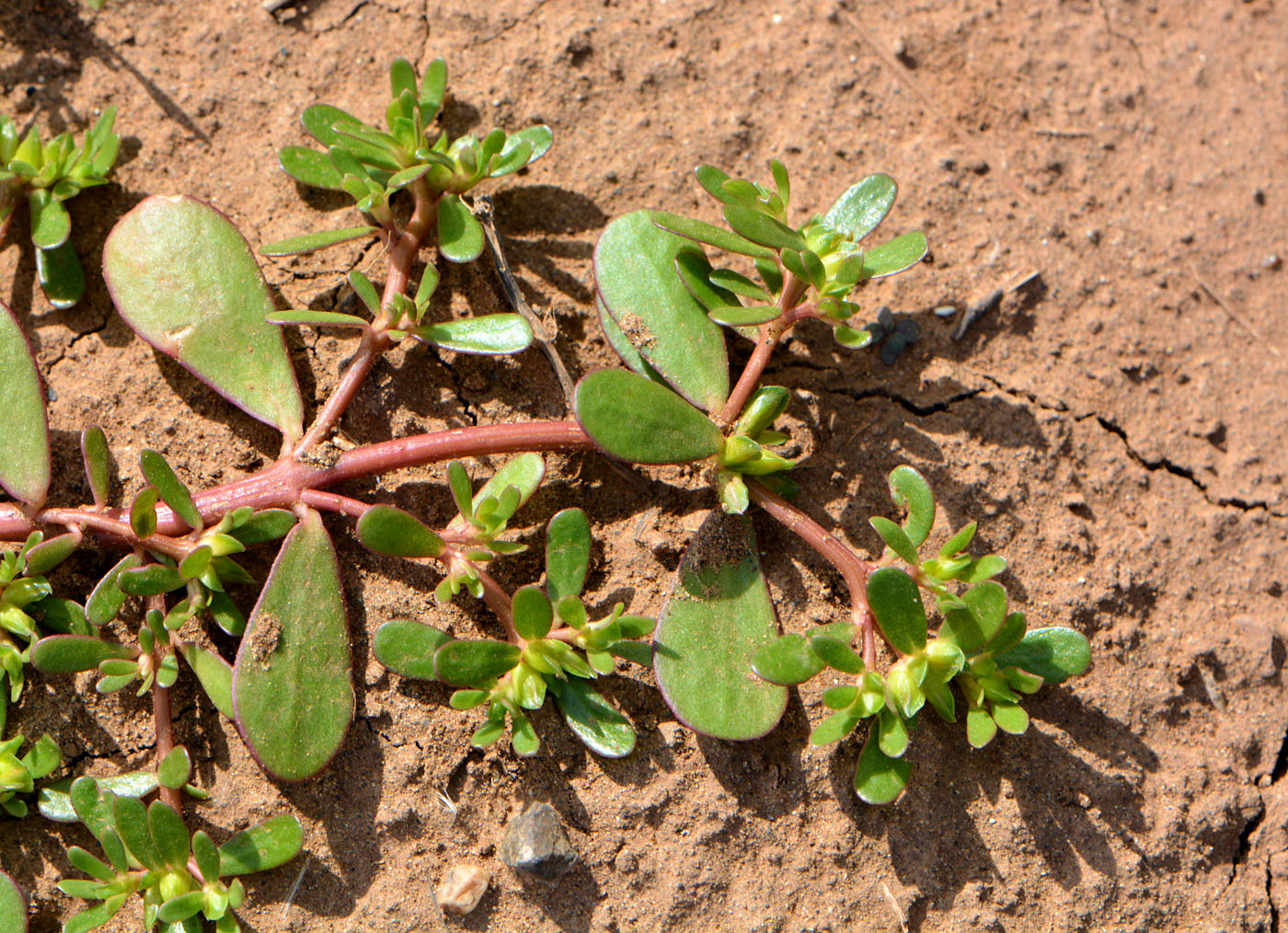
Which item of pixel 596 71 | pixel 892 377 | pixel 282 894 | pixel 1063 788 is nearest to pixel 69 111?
pixel 596 71

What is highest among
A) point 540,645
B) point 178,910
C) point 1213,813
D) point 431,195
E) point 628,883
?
point 431,195

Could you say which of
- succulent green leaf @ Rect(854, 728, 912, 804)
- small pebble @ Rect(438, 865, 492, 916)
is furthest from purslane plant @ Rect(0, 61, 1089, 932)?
small pebble @ Rect(438, 865, 492, 916)

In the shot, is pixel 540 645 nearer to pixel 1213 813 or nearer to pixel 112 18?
pixel 1213 813

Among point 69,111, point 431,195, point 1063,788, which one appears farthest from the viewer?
point 69,111

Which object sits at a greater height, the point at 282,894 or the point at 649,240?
the point at 649,240

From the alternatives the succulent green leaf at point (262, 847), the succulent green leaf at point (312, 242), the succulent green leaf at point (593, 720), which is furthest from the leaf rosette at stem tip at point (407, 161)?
the succulent green leaf at point (262, 847)

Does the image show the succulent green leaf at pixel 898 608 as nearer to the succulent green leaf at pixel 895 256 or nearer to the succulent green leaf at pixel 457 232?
the succulent green leaf at pixel 895 256

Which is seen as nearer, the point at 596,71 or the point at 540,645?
the point at 540,645

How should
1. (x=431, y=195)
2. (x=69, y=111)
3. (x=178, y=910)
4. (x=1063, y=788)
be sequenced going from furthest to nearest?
(x=69, y=111) < (x=431, y=195) < (x=1063, y=788) < (x=178, y=910)
